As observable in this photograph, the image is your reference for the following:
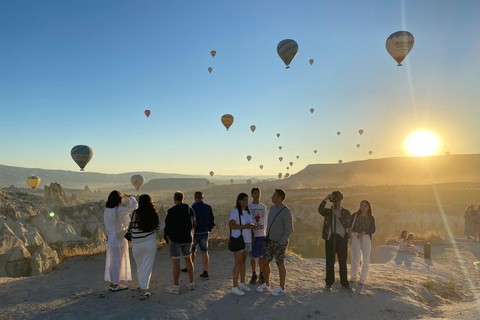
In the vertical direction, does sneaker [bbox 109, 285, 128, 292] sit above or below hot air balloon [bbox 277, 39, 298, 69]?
below

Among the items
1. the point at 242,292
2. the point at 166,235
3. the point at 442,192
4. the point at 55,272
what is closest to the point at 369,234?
the point at 242,292

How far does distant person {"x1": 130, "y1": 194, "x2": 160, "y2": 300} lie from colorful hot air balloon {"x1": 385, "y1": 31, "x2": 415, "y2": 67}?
2991 centimetres

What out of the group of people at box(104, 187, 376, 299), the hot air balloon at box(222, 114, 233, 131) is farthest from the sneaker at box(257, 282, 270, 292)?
the hot air balloon at box(222, 114, 233, 131)

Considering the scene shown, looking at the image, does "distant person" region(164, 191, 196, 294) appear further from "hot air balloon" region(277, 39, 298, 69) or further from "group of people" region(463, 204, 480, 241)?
"hot air balloon" region(277, 39, 298, 69)

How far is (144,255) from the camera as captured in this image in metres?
7.05

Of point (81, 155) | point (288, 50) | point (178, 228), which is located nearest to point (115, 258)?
point (178, 228)

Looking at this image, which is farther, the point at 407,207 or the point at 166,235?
the point at 407,207

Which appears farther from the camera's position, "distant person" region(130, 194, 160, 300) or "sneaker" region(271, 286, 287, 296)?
"sneaker" region(271, 286, 287, 296)

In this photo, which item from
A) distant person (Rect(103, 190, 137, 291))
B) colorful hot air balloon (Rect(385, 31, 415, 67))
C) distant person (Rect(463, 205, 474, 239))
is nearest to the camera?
distant person (Rect(103, 190, 137, 291))

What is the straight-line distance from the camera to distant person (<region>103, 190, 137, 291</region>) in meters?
7.25

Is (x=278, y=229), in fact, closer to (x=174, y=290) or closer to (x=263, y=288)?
(x=263, y=288)

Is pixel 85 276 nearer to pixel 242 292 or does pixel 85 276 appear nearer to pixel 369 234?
pixel 242 292

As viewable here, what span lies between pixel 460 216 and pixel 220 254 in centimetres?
2961

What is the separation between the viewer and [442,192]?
3856 cm
